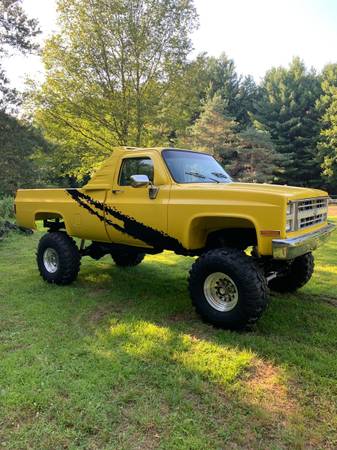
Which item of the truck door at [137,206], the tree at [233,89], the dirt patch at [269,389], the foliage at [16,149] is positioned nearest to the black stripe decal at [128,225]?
the truck door at [137,206]

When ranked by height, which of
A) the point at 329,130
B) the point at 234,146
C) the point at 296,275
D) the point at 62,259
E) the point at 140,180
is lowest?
the point at 296,275

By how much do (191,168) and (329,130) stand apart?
3387 centimetres

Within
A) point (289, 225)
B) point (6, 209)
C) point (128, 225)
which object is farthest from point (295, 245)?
point (6, 209)

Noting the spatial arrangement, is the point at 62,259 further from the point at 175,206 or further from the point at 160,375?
the point at 160,375

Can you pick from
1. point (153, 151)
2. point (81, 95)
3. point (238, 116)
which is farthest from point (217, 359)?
A: point (238, 116)

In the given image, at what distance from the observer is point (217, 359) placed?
355 cm

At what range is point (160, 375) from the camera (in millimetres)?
3309

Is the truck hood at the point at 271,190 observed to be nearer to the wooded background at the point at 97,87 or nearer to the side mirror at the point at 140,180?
the side mirror at the point at 140,180

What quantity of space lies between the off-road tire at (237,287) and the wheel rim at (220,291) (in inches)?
1.9

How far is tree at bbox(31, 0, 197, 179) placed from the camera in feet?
46.0

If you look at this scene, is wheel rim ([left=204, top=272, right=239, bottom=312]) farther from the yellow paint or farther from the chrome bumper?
the chrome bumper

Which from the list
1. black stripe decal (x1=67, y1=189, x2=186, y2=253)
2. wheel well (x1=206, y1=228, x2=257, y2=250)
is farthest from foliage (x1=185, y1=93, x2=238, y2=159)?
wheel well (x1=206, y1=228, x2=257, y2=250)

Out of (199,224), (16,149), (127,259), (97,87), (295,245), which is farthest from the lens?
(16,149)

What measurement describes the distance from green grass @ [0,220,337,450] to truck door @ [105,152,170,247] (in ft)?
3.24
